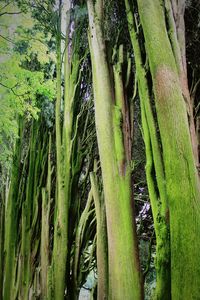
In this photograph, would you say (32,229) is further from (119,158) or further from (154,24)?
(154,24)

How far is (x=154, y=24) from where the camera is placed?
1.68m

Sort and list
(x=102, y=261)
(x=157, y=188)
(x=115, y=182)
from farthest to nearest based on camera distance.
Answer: (x=102, y=261)
(x=115, y=182)
(x=157, y=188)

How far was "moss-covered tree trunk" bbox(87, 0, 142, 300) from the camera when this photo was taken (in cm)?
184

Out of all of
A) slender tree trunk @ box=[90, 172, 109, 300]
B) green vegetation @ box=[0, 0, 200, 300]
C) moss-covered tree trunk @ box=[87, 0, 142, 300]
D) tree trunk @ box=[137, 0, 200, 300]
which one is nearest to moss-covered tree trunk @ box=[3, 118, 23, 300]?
green vegetation @ box=[0, 0, 200, 300]

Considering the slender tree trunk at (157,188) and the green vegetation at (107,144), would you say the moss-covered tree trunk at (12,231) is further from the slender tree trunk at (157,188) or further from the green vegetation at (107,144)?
the slender tree trunk at (157,188)

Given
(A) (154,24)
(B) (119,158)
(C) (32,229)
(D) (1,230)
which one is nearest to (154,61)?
(A) (154,24)

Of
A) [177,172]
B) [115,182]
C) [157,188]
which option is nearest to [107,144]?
[115,182]

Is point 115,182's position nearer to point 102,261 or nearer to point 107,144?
point 107,144

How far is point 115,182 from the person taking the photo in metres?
2.01

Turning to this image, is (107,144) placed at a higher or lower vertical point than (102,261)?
higher

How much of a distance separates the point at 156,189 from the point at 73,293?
1.92 meters

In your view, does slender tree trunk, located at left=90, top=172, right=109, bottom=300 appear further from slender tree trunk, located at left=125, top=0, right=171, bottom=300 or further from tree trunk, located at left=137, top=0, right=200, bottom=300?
tree trunk, located at left=137, top=0, right=200, bottom=300

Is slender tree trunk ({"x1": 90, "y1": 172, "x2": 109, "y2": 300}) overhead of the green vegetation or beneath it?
beneath

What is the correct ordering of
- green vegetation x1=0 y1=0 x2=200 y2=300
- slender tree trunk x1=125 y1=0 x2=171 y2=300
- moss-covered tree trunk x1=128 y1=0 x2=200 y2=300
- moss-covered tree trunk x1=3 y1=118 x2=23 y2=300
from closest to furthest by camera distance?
moss-covered tree trunk x1=128 y1=0 x2=200 y2=300 → green vegetation x1=0 y1=0 x2=200 y2=300 → slender tree trunk x1=125 y1=0 x2=171 y2=300 → moss-covered tree trunk x1=3 y1=118 x2=23 y2=300
